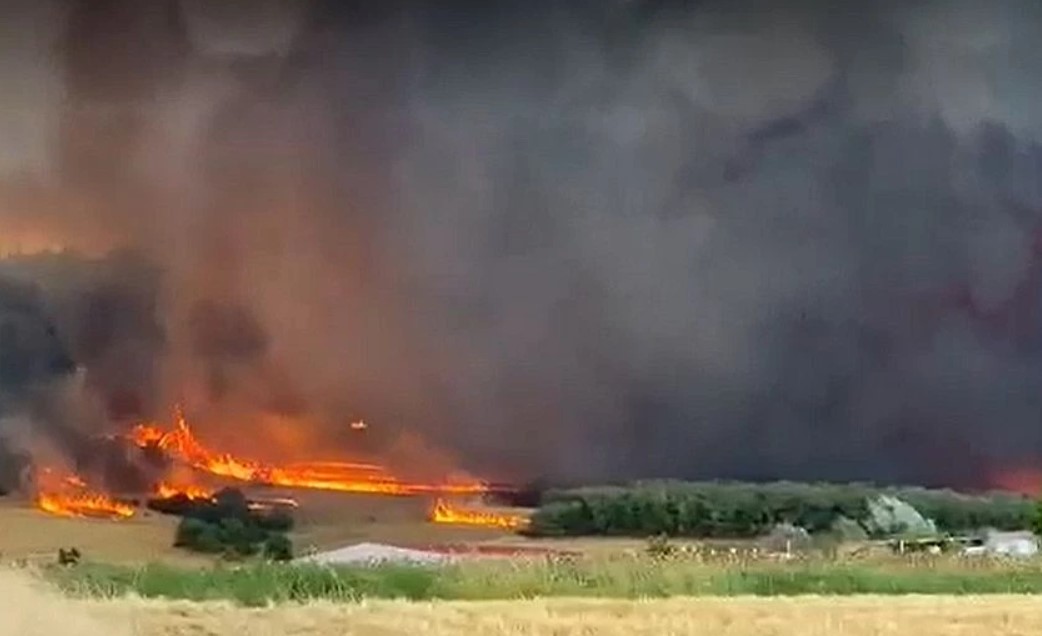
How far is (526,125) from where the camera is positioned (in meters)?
4.00

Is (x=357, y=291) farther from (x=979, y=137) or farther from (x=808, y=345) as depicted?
(x=979, y=137)

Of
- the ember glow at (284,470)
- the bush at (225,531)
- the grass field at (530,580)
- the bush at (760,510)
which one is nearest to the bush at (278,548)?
the bush at (225,531)

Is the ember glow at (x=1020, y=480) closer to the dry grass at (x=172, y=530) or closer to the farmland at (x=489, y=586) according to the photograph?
the farmland at (x=489, y=586)

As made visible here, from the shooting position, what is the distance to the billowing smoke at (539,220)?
3943 mm

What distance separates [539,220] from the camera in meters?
3.99

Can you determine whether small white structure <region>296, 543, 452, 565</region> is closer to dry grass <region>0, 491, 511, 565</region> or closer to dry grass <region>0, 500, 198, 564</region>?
dry grass <region>0, 491, 511, 565</region>

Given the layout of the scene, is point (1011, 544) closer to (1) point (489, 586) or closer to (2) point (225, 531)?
(1) point (489, 586)

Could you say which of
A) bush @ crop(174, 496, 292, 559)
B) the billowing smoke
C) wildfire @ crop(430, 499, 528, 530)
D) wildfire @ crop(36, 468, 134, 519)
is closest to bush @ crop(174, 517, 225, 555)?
bush @ crop(174, 496, 292, 559)

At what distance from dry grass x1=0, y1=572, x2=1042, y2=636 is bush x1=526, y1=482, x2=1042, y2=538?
0.72 m

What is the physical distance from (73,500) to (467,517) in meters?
0.86

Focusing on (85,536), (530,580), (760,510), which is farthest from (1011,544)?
(85,536)

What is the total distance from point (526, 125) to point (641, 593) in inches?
47.0

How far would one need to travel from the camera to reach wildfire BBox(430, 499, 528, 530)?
3.88m

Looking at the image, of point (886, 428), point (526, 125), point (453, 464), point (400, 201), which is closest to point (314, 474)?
point (453, 464)
